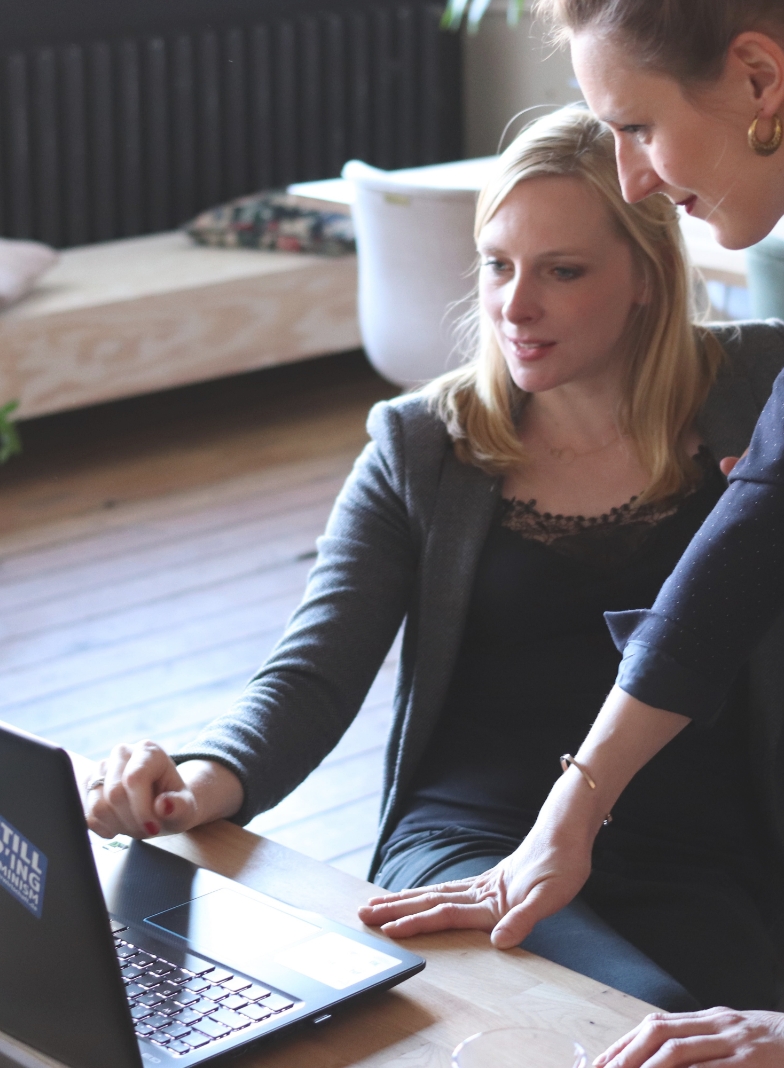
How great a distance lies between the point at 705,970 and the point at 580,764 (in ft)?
0.79

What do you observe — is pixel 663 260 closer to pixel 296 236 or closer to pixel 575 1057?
pixel 575 1057

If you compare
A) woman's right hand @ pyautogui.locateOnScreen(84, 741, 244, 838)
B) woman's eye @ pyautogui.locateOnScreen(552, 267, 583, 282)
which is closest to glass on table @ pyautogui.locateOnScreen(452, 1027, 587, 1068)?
woman's right hand @ pyautogui.locateOnScreen(84, 741, 244, 838)

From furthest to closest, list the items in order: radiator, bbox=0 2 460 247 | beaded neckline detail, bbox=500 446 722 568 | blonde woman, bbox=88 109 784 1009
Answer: radiator, bbox=0 2 460 247, beaded neckline detail, bbox=500 446 722 568, blonde woman, bbox=88 109 784 1009

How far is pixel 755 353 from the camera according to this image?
1415 mm

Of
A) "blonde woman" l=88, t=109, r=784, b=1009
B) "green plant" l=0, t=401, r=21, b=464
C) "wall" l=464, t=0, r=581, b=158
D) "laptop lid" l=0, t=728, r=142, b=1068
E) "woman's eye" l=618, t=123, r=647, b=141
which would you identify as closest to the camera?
"laptop lid" l=0, t=728, r=142, b=1068

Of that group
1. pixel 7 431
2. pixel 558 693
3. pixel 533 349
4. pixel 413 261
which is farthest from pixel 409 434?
pixel 7 431

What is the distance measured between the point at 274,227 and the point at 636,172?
3.65 m

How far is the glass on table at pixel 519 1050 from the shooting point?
752mm

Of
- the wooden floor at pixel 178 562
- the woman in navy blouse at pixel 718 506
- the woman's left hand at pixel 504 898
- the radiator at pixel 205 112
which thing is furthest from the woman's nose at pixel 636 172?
the radiator at pixel 205 112


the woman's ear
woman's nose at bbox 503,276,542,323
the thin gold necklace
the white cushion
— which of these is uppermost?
the woman's ear

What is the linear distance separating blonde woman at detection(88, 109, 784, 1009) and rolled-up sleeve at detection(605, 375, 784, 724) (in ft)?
0.88

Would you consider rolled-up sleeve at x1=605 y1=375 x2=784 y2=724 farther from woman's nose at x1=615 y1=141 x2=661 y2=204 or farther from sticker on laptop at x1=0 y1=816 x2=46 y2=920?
sticker on laptop at x1=0 y1=816 x2=46 y2=920

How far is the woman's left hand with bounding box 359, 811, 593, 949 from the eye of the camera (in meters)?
0.92

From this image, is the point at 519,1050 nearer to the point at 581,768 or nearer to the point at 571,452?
the point at 581,768
